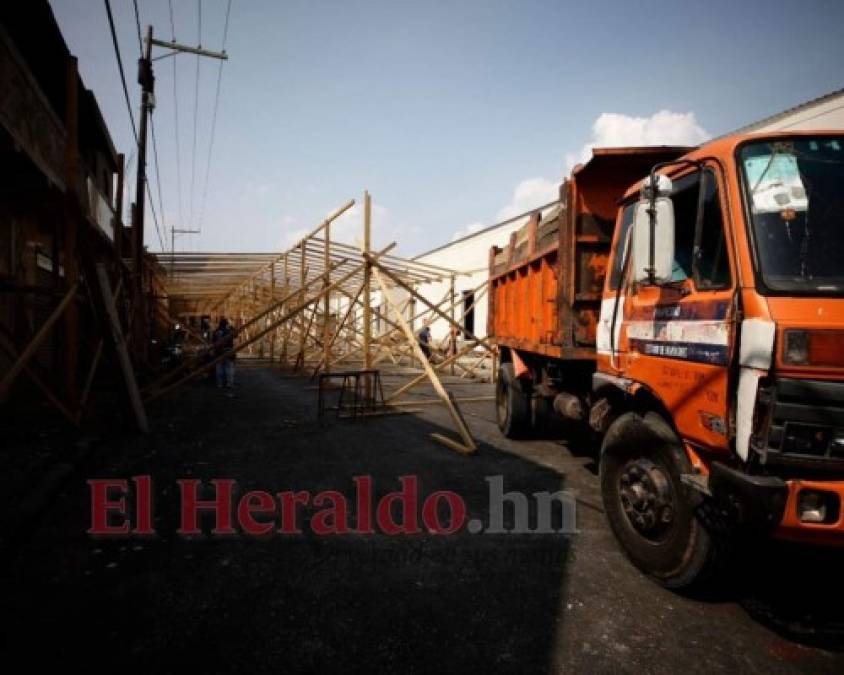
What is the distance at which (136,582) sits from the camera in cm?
288

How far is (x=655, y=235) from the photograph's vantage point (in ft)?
8.91

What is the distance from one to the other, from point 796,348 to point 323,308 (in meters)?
18.1

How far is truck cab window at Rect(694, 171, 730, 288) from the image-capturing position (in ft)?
8.61

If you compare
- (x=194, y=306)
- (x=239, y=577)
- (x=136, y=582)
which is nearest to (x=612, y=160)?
(x=239, y=577)

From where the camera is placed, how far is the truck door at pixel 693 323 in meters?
2.50

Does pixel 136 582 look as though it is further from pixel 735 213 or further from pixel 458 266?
pixel 458 266

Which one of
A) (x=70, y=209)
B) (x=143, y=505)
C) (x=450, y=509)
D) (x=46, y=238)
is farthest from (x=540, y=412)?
(x=46, y=238)

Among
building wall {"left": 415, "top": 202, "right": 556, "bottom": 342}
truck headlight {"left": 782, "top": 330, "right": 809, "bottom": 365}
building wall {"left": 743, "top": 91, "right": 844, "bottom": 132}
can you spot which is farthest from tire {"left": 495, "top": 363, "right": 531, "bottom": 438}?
building wall {"left": 415, "top": 202, "right": 556, "bottom": 342}

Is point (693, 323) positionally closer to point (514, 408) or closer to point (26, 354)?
point (514, 408)

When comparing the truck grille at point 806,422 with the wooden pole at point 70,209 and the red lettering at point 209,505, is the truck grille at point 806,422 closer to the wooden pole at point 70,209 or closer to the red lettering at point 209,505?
the red lettering at point 209,505

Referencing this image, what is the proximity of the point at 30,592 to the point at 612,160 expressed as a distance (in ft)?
17.7

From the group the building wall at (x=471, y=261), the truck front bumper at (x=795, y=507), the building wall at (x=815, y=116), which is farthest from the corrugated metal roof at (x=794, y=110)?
the truck front bumper at (x=795, y=507)

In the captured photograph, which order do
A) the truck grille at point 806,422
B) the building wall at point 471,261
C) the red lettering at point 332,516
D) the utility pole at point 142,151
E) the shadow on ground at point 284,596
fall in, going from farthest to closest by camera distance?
the building wall at point 471,261, the utility pole at point 142,151, the red lettering at point 332,516, the shadow on ground at point 284,596, the truck grille at point 806,422

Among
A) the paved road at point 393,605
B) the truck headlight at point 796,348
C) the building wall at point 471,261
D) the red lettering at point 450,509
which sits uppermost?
the building wall at point 471,261
